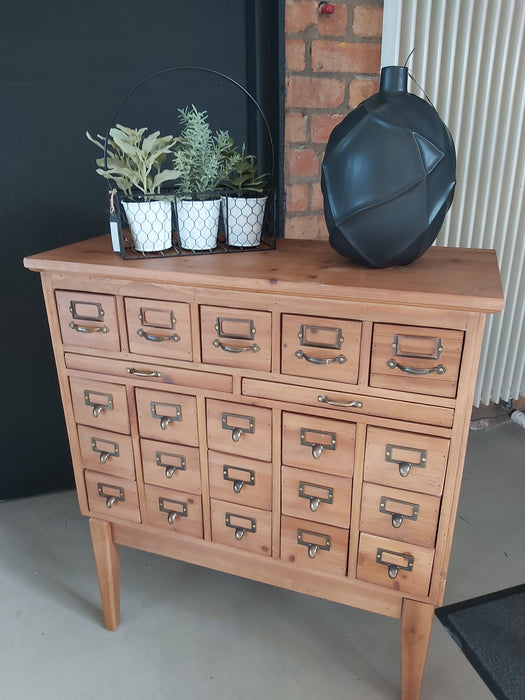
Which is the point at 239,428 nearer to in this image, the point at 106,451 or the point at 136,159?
the point at 106,451

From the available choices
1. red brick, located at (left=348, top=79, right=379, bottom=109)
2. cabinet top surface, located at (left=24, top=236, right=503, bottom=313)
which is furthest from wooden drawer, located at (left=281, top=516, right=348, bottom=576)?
red brick, located at (left=348, top=79, right=379, bottom=109)

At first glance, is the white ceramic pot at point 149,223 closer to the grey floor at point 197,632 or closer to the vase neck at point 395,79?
the vase neck at point 395,79

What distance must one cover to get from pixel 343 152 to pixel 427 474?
2.02 ft

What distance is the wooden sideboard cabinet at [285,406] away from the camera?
3.22ft

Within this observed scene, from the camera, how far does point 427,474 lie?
1.02 metres

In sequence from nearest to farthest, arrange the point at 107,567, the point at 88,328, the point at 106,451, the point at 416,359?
1. the point at 416,359
2. the point at 88,328
3. the point at 106,451
4. the point at 107,567

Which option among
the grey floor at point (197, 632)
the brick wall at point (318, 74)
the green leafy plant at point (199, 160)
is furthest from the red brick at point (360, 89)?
the grey floor at point (197, 632)

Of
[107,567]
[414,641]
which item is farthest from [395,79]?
[107,567]

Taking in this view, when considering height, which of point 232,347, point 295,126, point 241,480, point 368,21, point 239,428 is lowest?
point 241,480

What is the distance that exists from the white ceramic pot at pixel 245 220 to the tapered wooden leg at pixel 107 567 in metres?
0.76

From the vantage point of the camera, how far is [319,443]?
1.09 meters

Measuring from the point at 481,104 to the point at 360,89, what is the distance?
1.31 feet

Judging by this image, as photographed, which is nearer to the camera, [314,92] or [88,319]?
[88,319]

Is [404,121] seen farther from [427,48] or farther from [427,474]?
[427,48]
